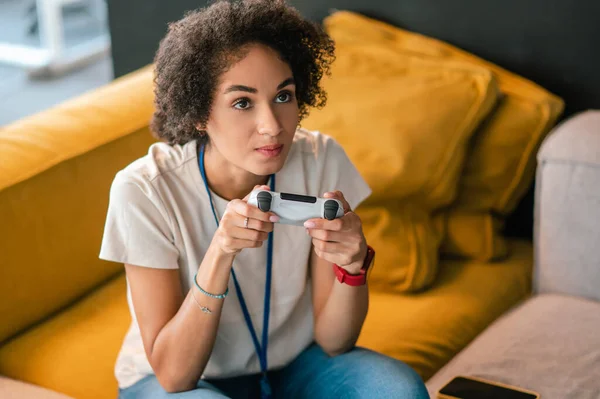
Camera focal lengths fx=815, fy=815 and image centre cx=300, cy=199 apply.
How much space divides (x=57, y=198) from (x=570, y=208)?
1.08m

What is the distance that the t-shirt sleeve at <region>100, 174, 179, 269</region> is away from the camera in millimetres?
1247

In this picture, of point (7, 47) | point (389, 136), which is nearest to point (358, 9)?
point (389, 136)

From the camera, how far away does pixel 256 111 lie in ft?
4.03

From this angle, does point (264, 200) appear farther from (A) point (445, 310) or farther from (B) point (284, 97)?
(A) point (445, 310)

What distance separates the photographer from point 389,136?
1821mm

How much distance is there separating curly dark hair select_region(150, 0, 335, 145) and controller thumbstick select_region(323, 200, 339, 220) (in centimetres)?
26

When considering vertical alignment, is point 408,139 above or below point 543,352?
above

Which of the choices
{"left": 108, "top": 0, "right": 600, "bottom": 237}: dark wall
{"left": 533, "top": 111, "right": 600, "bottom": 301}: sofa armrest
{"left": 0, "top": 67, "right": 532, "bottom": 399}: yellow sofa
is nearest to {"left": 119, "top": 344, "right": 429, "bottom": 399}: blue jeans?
{"left": 0, "top": 67, "right": 532, "bottom": 399}: yellow sofa

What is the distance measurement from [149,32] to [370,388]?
1.64 m

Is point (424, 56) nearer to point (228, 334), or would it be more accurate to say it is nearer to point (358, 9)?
point (358, 9)

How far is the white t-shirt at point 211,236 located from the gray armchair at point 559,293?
12.9 inches

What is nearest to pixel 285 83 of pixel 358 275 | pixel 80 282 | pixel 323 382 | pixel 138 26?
pixel 358 275

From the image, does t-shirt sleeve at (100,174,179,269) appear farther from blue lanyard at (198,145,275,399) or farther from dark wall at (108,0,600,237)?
dark wall at (108,0,600,237)

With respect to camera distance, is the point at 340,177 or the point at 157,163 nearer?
the point at 157,163
